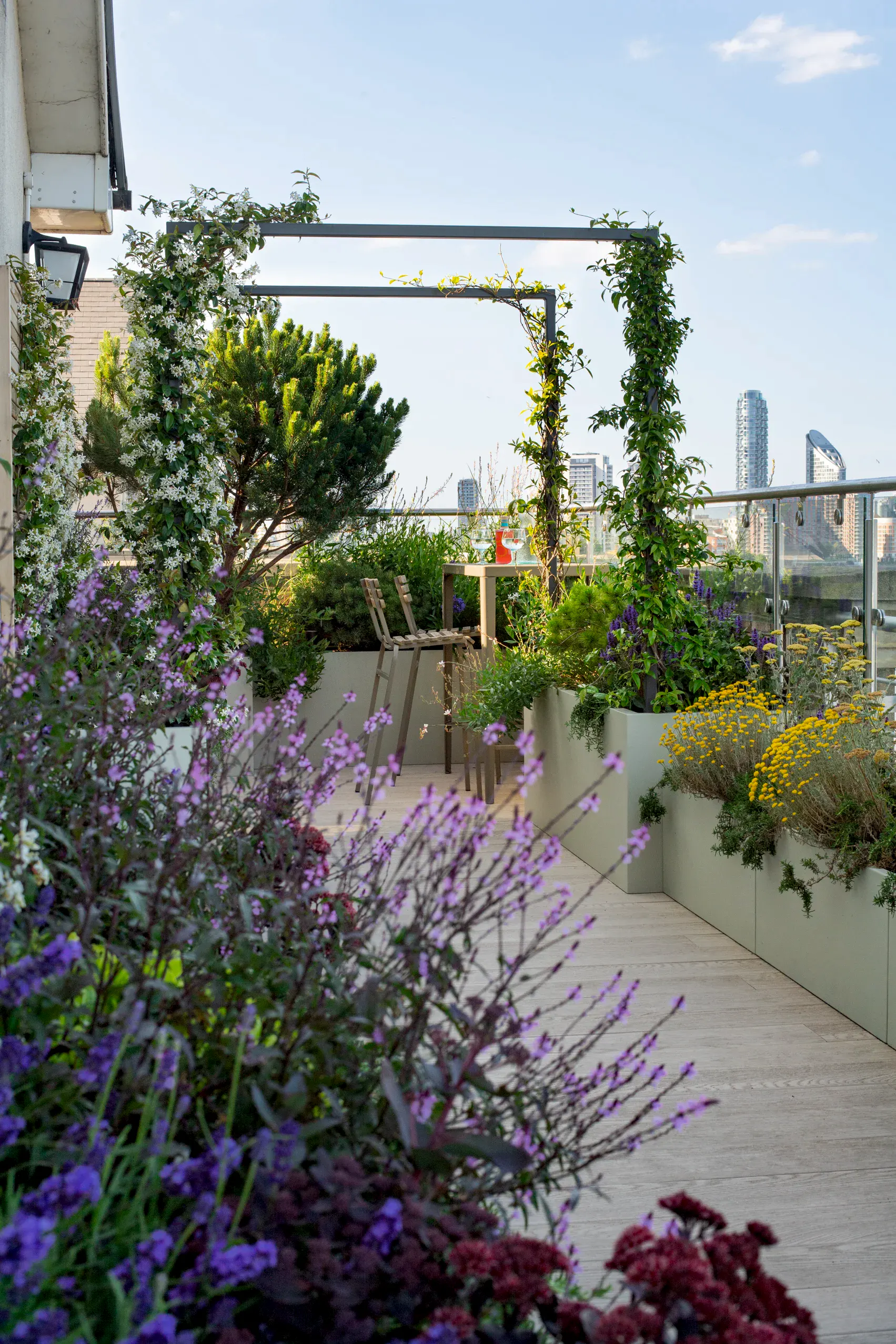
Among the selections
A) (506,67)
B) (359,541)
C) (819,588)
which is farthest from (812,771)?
(506,67)

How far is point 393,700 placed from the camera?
790cm

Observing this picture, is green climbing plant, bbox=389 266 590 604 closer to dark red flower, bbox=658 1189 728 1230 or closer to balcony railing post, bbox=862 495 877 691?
balcony railing post, bbox=862 495 877 691

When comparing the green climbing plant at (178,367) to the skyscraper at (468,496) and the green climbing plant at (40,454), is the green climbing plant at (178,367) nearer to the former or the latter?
the green climbing plant at (40,454)

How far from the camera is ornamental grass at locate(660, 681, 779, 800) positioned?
3744mm

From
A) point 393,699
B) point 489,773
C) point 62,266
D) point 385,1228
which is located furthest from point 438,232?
point 385,1228

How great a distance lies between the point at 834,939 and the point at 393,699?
498 cm

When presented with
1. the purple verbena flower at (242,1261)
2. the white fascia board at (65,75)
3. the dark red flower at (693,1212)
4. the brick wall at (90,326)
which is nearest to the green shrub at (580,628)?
the white fascia board at (65,75)

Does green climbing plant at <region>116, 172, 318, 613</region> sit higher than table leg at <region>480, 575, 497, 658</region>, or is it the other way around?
green climbing plant at <region>116, 172, 318, 613</region>

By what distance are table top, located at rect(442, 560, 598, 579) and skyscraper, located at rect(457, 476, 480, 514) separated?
2.02 meters

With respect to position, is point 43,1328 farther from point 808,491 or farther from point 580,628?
point 580,628

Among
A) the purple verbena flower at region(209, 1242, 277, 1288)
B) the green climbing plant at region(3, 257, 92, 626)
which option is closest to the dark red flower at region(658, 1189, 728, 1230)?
the purple verbena flower at region(209, 1242, 277, 1288)

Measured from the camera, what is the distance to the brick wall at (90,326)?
15633 millimetres

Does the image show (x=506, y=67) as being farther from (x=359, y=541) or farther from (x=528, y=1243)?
(x=528, y=1243)

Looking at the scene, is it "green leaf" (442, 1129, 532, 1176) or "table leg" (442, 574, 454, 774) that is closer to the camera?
"green leaf" (442, 1129, 532, 1176)
